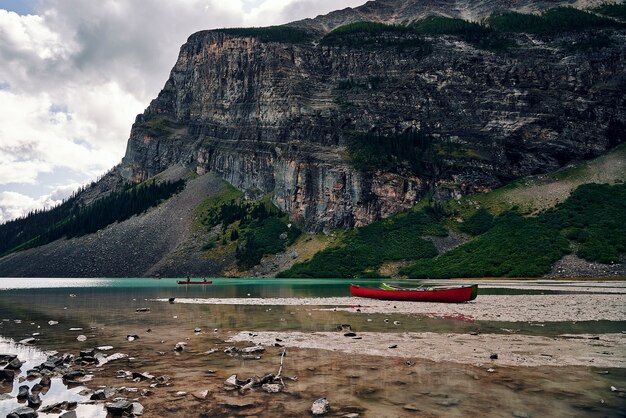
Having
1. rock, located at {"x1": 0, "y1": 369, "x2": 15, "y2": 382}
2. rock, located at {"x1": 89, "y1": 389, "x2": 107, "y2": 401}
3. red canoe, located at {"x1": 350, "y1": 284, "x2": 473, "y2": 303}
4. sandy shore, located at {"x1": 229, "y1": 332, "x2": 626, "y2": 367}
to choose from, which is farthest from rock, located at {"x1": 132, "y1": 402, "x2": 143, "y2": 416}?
red canoe, located at {"x1": 350, "y1": 284, "x2": 473, "y2": 303}

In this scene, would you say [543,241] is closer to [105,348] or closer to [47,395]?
[105,348]

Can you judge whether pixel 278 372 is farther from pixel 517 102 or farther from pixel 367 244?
pixel 517 102

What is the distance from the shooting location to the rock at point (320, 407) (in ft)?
40.8

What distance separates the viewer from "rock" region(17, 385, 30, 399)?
46.0 feet

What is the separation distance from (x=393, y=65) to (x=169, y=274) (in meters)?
126

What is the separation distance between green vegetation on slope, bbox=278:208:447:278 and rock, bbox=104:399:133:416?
114507mm

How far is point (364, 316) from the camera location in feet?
120

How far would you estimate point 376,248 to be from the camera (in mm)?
138750

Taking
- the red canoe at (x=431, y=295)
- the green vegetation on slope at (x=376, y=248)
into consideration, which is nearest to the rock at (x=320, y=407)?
the red canoe at (x=431, y=295)

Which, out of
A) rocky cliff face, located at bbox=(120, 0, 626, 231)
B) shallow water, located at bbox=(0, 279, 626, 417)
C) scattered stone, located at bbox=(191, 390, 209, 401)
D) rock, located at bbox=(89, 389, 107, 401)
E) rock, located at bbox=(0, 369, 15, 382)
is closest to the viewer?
shallow water, located at bbox=(0, 279, 626, 417)

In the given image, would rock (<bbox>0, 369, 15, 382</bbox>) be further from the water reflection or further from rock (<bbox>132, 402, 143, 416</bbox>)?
rock (<bbox>132, 402, 143, 416</bbox>)

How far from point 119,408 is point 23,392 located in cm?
415

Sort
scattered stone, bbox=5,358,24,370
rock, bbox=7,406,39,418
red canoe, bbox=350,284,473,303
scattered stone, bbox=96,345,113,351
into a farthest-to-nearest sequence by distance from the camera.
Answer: red canoe, bbox=350,284,473,303 → scattered stone, bbox=96,345,113,351 → scattered stone, bbox=5,358,24,370 → rock, bbox=7,406,39,418

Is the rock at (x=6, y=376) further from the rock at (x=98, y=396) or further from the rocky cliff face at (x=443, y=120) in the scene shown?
the rocky cliff face at (x=443, y=120)
